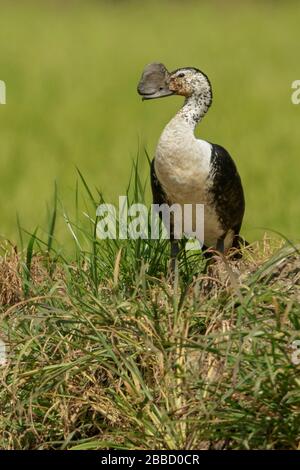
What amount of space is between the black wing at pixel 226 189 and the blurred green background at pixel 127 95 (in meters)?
2.57

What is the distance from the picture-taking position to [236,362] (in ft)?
18.1

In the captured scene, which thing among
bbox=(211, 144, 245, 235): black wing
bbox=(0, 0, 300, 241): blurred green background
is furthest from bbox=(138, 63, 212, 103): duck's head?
bbox=(0, 0, 300, 241): blurred green background

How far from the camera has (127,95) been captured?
749 inches

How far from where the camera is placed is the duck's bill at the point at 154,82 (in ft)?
22.5

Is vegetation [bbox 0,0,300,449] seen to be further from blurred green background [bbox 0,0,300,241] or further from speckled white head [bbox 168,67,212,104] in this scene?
blurred green background [bbox 0,0,300,241]

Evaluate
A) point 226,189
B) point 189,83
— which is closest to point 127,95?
point 226,189

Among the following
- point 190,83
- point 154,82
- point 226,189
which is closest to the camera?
point 154,82

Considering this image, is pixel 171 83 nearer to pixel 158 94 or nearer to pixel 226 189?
pixel 158 94

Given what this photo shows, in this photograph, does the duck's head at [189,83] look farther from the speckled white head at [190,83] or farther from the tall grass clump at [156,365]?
the tall grass clump at [156,365]

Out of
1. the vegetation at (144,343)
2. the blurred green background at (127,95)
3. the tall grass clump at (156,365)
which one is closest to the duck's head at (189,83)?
the vegetation at (144,343)

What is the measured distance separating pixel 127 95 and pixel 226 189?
11.9 m

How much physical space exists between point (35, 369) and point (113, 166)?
29.1 feet

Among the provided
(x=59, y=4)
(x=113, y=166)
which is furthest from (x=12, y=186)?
(x=59, y=4)
